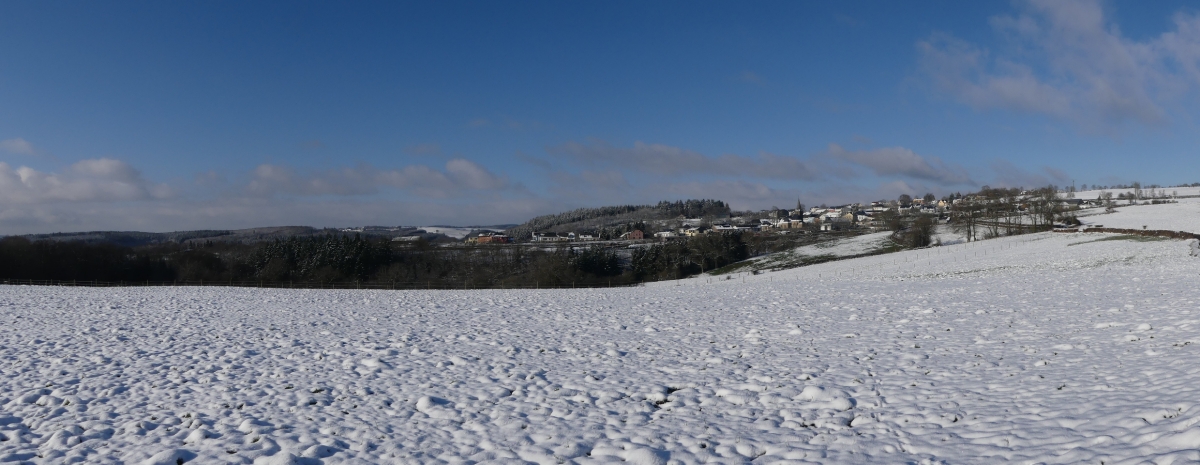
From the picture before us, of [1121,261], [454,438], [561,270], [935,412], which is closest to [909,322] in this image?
[935,412]

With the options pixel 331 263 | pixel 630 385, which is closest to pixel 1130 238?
pixel 630 385

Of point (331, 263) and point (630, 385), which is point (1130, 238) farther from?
point (331, 263)

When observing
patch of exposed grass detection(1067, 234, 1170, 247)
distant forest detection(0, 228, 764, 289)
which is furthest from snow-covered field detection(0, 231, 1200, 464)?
distant forest detection(0, 228, 764, 289)

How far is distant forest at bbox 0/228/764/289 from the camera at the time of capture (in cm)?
6899

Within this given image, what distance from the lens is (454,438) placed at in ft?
24.5

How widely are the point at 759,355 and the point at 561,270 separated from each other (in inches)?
2142

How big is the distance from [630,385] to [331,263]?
2893 inches

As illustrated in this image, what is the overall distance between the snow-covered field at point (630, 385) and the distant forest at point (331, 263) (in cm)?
4834

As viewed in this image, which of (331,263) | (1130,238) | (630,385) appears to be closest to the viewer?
(630,385)

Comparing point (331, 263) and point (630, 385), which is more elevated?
point (630, 385)

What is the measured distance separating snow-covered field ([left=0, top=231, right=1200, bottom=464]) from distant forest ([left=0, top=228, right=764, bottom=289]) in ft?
159

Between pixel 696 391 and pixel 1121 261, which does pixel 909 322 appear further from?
pixel 1121 261

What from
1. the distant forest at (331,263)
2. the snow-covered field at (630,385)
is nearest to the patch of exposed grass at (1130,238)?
the snow-covered field at (630,385)

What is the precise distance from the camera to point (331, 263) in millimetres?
74562
